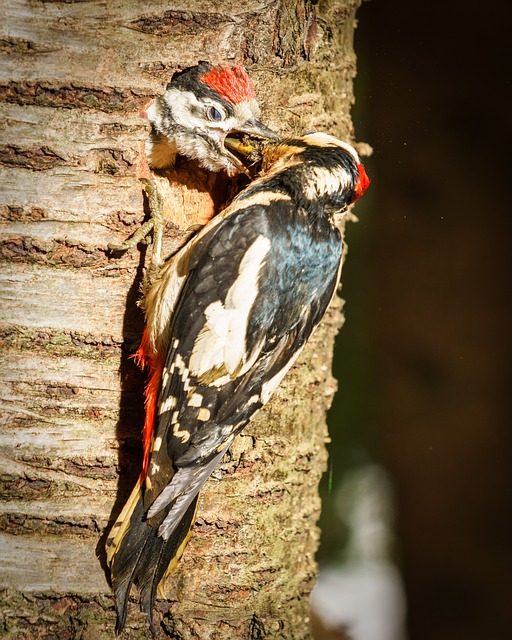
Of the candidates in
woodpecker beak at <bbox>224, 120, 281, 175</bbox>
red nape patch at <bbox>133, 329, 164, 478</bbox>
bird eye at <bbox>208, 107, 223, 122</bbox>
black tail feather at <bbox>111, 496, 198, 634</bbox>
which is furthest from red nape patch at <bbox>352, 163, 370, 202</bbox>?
black tail feather at <bbox>111, 496, 198, 634</bbox>

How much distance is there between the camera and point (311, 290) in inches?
47.5

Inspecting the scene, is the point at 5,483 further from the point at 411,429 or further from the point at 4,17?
the point at 411,429

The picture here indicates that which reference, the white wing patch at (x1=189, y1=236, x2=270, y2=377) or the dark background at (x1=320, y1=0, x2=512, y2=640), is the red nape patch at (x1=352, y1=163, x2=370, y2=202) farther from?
the dark background at (x1=320, y1=0, x2=512, y2=640)

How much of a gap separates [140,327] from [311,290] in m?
0.37

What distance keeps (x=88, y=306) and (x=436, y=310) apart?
1.27 m

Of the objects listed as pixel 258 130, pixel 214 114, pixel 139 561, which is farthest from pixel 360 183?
pixel 139 561

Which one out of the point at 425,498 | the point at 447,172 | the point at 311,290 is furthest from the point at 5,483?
the point at 425,498

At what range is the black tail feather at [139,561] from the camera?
115 cm

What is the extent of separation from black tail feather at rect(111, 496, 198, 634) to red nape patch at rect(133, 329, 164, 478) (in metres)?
0.09

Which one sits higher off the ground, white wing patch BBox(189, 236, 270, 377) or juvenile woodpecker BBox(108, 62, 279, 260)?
juvenile woodpecker BBox(108, 62, 279, 260)

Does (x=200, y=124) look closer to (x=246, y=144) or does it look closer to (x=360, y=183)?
(x=246, y=144)

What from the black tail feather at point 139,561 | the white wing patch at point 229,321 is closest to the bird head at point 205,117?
the white wing patch at point 229,321

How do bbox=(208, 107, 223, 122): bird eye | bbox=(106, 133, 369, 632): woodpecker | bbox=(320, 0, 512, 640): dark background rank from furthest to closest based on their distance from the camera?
1. bbox=(320, 0, 512, 640): dark background
2. bbox=(208, 107, 223, 122): bird eye
3. bbox=(106, 133, 369, 632): woodpecker

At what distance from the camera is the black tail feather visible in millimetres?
1152
